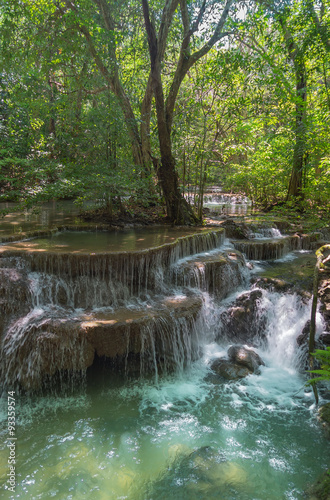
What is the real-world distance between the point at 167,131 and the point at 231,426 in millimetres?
7848

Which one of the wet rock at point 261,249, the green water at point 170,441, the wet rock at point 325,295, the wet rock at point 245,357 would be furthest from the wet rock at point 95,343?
the wet rock at point 261,249

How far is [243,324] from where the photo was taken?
6453 mm

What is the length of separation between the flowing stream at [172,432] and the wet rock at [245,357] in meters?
0.14

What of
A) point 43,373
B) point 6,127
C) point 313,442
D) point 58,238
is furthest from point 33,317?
point 6,127

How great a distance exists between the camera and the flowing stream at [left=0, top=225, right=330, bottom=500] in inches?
132

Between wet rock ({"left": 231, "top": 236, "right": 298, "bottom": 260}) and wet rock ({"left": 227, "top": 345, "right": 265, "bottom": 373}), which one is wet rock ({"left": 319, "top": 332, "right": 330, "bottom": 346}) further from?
wet rock ({"left": 231, "top": 236, "right": 298, "bottom": 260})

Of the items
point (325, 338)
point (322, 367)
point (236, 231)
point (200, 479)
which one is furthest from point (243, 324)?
point (236, 231)

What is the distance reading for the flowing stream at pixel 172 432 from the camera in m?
3.35

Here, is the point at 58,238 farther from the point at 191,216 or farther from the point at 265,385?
the point at 265,385

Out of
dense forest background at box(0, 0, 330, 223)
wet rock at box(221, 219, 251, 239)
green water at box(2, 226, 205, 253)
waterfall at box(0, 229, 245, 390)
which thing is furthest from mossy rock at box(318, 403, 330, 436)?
wet rock at box(221, 219, 251, 239)

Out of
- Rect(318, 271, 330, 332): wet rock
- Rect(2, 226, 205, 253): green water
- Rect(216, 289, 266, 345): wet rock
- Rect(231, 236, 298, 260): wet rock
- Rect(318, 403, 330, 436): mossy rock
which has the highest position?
Rect(2, 226, 205, 253): green water

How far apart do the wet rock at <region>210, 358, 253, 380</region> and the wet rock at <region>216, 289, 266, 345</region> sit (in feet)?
2.83

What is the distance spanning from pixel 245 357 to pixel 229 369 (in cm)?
40

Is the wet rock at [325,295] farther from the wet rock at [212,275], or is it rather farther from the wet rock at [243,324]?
the wet rock at [212,275]
